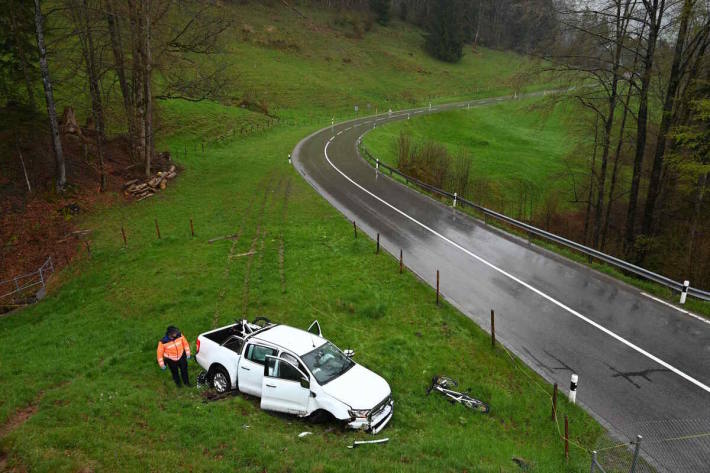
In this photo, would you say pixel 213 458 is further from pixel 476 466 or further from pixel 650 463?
pixel 650 463

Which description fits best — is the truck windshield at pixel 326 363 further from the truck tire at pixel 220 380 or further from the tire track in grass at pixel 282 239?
the tire track in grass at pixel 282 239

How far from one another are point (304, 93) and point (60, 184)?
45.1 m

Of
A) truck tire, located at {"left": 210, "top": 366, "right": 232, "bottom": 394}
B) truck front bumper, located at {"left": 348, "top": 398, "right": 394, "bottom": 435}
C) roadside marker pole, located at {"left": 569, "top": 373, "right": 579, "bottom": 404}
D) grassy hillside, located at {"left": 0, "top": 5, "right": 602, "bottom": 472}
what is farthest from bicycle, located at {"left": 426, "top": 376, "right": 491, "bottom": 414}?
truck tire, located at {"left": 210, "top": 366, "right": 232, "bottom": 394}

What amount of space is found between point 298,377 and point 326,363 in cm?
78

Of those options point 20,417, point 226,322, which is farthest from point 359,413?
point 20,417

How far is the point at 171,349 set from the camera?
1101 centimetres

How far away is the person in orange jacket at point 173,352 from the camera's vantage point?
1104 cm

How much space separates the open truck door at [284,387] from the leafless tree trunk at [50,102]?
69.0 ft

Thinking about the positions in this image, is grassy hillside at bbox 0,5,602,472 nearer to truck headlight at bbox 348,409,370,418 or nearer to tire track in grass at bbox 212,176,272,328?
tire track in grass at bbox 212,176,272,328

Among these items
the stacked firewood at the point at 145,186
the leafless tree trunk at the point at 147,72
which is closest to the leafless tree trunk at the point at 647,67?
the leafless tree trunk at the point at 147,72

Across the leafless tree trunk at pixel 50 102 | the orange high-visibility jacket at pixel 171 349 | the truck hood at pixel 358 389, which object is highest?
the leafless tree trunk at pixel 50 102

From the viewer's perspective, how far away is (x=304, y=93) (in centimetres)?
6569

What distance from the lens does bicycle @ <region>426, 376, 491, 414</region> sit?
10.7 m

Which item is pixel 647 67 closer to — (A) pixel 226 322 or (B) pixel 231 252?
(B) pixel 231 252
